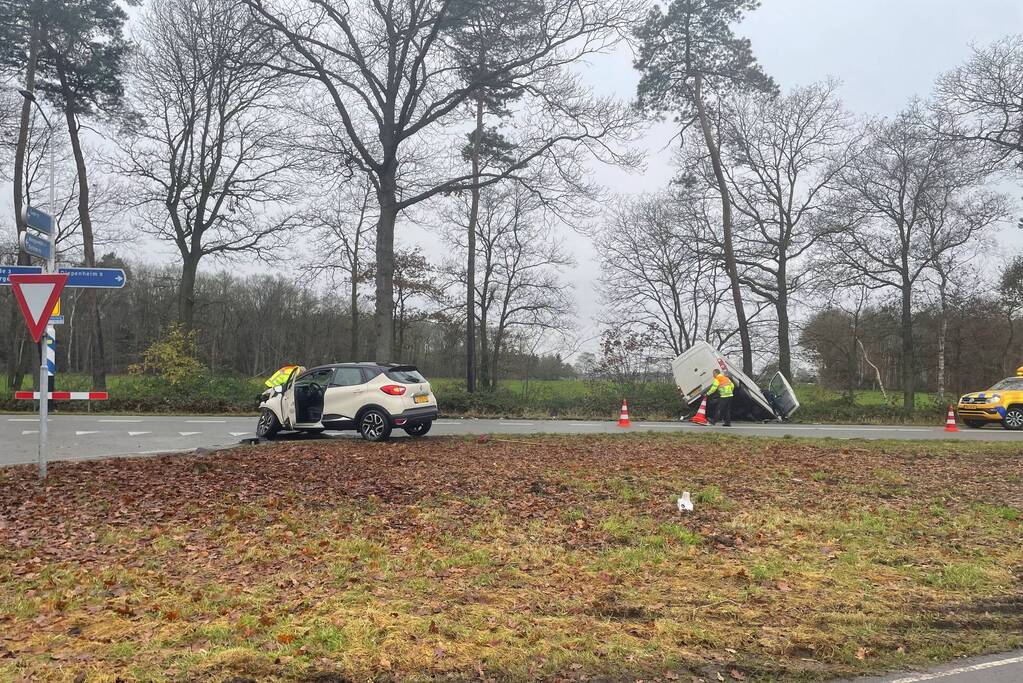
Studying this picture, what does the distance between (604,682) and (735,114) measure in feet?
94.0

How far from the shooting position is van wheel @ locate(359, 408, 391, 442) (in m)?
14.1

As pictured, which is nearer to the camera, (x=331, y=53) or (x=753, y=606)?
(x=753, y=606)

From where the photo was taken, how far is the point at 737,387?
2288cm

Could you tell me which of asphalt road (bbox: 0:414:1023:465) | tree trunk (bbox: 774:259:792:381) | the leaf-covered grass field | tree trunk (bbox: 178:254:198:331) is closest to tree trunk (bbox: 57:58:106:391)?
tree trunk (bbox: 178:254:198:331)

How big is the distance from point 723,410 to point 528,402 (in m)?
7.18

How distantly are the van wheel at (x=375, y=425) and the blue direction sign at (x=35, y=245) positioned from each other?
5.90 metres

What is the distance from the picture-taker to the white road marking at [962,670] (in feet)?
14.1

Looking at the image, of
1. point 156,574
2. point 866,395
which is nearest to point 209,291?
point 866,395

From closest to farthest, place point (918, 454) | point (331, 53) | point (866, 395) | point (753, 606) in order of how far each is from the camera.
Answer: point (753, 606)
point (918, 454)
point (331, 53)
point (866, 395)

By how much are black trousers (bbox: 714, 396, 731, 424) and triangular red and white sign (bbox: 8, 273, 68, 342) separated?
16621mm

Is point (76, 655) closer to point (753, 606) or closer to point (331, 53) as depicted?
point (753, 606)

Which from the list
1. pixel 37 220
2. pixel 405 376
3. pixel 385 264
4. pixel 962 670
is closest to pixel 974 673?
pixel 962 670

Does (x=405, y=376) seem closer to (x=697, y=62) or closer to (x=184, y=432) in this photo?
(x=184, y=432)

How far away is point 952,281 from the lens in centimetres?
3247
